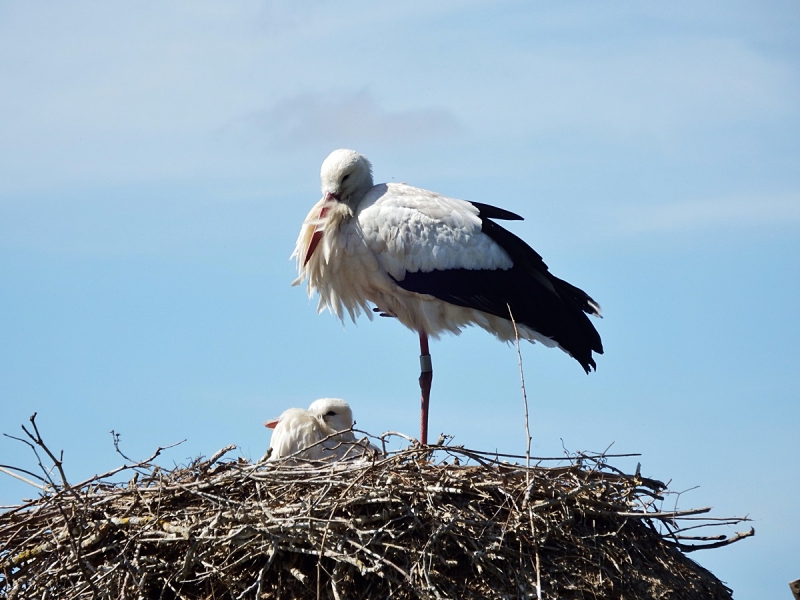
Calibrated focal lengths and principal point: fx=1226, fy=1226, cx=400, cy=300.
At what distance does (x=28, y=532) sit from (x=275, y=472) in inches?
40.3

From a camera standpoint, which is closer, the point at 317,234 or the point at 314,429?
the point at 314,429

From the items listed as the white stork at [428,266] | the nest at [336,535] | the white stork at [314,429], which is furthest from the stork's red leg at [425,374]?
the nest at [336,535]

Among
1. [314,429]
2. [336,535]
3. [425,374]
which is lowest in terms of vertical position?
[336,535]

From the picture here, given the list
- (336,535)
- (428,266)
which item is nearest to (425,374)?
(428,266)

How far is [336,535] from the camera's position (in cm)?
455

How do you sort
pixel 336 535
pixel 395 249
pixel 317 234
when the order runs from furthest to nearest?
1. pixel 317 234
2. pixel 395 249
3. pixel 336 535

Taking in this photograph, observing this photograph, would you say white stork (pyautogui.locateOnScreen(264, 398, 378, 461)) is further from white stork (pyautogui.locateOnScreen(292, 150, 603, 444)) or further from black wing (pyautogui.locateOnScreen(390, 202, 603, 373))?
black wing (pyautogui.locateOnScreen(390, 202, 603, 373))

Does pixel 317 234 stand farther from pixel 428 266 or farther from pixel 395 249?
pixel 428 266

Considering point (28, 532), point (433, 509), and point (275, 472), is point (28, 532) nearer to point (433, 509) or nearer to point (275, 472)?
point (275, 472)

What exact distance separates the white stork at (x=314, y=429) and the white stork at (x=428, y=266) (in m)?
0.68

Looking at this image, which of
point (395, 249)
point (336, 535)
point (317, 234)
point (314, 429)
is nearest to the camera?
point (336, 535)

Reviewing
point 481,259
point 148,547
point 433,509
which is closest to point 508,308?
point 481,259

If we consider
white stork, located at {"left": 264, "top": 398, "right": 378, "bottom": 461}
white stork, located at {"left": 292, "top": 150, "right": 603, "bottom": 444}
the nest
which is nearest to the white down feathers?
white stork, located at {"left": 292, "top": 150, "right": 603, "bottom": 444}

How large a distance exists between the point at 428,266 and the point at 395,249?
208mm
